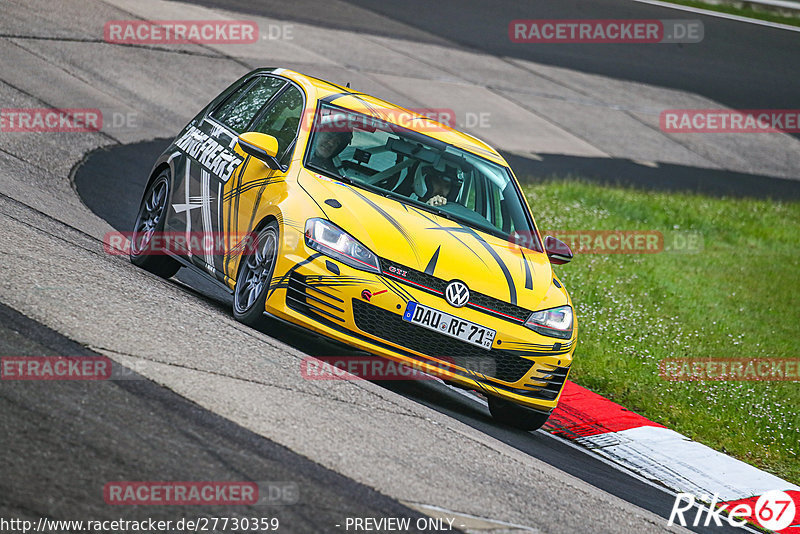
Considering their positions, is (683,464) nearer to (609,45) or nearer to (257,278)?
(257,278)

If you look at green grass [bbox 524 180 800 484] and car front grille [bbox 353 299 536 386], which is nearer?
car front grille [bbox 353 299 536 386]

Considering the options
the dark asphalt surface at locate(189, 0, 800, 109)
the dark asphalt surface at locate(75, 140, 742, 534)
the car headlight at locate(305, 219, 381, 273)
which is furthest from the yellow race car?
the dark asphalt surface at locate(189, 0, 800, 109)

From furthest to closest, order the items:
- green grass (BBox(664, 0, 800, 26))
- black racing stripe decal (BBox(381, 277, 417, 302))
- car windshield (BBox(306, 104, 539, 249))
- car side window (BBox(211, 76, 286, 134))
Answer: green grass (BBox(664, 0, 800, 26)) → car side window (BBox(211, 76, 286, 134)) → car windshield (BBox(306, 104, 539, 249)) → black racing stripe decal (BBox(381, 277, 417, 302))

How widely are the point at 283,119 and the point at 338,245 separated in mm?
1599

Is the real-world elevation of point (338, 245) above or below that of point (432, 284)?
above

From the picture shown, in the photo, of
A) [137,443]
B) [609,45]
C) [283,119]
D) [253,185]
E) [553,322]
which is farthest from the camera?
[609,45]

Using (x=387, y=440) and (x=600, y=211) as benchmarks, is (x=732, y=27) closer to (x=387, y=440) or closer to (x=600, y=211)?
(x=600, y=211)

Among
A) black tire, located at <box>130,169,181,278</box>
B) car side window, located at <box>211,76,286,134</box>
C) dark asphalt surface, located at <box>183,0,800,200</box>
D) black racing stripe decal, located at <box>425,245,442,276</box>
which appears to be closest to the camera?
black racing stripe decal, located at <box>425,245,442,276</box>

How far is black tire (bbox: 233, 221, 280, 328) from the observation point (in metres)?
6.91

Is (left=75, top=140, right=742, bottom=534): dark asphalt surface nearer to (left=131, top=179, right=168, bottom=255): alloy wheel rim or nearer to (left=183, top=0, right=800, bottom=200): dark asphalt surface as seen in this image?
(left=131, top=179, right=168, bottom=255): alloy wheel rim

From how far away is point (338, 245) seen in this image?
6.80 metres

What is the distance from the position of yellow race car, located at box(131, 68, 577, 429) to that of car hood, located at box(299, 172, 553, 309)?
0.5 inches

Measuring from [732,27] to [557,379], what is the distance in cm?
2308

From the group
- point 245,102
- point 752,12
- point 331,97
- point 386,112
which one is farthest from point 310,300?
point 752,12
